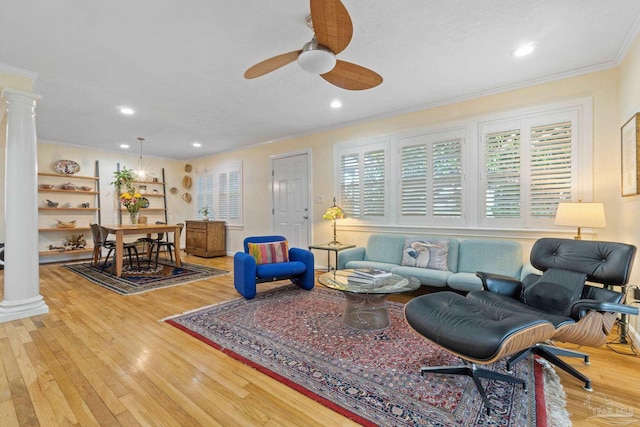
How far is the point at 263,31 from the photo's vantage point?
2.37 meters

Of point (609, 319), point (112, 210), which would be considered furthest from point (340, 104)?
point (112, 210)

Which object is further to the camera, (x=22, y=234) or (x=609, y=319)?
(x=22, y=234)

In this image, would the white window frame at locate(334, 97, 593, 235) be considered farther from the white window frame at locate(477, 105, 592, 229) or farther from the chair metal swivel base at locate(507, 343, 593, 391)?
the chair metal swivel base at locate(507, 343, 593, 391)

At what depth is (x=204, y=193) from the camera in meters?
7.63

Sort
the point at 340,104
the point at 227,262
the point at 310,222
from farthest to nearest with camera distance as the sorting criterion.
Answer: the point at 227,262, the point at 310,222, the point at 340,104

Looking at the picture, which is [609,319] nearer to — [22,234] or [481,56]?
[481,56]

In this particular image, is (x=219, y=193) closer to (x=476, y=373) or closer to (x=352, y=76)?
(x=352, y=76)

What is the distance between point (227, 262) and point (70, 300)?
2.84m

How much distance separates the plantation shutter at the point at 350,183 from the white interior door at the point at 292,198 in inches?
31.2

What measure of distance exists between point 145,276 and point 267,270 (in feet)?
7.97

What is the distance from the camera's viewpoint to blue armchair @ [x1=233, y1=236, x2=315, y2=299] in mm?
3500

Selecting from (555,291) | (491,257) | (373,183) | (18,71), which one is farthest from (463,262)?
(18,71)

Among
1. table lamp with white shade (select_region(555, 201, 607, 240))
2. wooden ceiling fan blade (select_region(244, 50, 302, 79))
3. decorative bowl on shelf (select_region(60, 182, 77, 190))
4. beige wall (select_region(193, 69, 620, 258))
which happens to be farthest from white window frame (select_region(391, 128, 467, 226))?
decorative bowl on shelf (select_region(60, 182, 77, 190))

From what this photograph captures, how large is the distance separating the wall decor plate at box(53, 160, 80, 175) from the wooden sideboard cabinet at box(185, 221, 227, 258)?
8.25 feet
